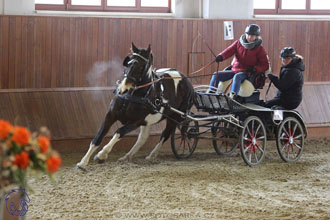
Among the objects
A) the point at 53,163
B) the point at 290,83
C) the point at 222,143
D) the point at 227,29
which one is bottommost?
the point at 222,143

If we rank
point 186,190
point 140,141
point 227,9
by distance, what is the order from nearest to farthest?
point 186,190 < point 140,141 < point 227,9

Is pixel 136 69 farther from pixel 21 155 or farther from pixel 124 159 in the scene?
pixel 21 155

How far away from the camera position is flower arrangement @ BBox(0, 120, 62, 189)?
3111 mm

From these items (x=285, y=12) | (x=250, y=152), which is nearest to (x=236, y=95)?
(x=250, y=152)

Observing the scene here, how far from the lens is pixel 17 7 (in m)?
9.07

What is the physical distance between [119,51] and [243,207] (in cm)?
426

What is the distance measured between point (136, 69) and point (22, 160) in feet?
14.7

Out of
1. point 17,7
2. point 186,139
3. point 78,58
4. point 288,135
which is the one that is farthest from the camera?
point 78,58

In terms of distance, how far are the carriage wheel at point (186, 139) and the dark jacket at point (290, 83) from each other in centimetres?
123

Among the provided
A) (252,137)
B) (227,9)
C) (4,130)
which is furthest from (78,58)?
(4,130)

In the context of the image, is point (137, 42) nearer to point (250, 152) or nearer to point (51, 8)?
point (51, 8)

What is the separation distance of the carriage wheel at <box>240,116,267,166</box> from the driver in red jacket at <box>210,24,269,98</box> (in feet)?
1.57

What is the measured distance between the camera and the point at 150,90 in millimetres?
7801

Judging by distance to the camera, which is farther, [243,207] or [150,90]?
[150,90]
